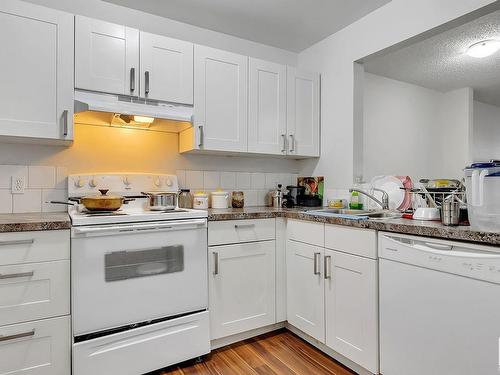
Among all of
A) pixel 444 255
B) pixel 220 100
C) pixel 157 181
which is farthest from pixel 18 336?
pixel 444 255

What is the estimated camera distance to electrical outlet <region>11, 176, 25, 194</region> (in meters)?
1.96

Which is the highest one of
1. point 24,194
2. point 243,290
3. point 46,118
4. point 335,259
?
point 46,118

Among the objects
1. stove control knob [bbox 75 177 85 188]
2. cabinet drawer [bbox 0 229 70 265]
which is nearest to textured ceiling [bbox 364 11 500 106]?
stove control knob [bbox 75 177 85 188]

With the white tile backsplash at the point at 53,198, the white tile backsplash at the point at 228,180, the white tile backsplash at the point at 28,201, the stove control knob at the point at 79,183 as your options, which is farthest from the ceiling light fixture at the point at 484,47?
the white tile backsplash at the point at 28,201

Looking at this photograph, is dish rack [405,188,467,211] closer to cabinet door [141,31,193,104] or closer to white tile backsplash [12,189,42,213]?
cabinet door [141,31,193,104]

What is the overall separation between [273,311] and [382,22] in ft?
7.30

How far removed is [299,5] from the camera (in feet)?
7.43

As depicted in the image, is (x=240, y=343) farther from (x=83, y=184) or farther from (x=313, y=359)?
(x=83, y=184)

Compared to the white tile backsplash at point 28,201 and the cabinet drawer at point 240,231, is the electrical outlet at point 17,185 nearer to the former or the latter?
the white tile backsplash at point 28,201

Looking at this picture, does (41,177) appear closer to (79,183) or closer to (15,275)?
(79,183)

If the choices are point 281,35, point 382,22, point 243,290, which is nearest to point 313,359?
Answer: point 243,290

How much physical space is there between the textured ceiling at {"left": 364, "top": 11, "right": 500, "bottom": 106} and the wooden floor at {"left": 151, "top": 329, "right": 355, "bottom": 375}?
7.25 feet

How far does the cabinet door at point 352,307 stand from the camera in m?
1.63

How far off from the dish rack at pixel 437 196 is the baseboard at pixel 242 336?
129 cm
